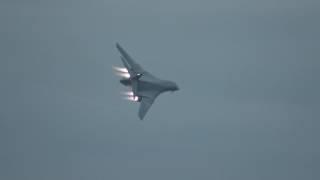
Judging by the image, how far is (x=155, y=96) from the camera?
170125 mm

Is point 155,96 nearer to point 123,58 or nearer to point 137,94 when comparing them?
point 137,94

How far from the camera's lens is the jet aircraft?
168 metres

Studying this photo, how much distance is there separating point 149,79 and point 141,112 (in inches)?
597

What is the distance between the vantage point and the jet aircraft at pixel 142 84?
16825 centimetres

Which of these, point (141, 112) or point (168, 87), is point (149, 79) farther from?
point (141, 112)

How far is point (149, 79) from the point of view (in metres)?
175

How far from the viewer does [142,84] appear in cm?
17262

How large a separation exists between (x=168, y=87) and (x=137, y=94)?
30.6 ft

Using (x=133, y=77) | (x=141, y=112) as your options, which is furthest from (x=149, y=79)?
(x=141, y=112)

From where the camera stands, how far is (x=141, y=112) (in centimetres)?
16200

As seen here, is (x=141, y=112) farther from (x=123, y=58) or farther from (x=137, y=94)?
(x=123, y=58)

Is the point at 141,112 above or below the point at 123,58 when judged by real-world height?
below

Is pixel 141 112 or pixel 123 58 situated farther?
pixel 123 58

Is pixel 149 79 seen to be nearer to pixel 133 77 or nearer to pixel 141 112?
pixel 133 77
